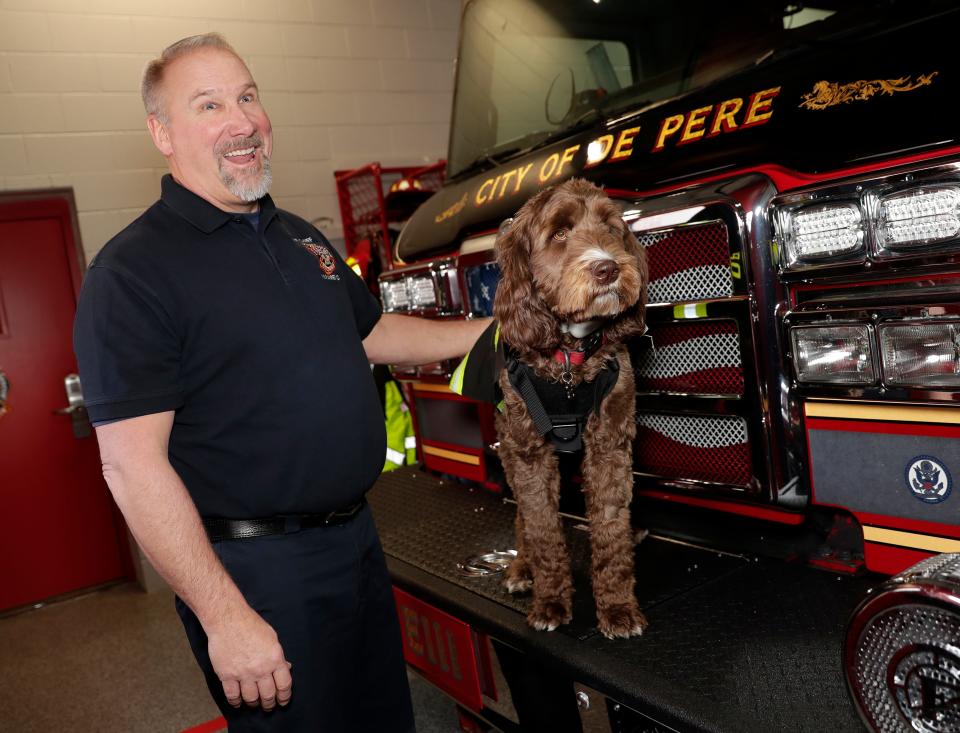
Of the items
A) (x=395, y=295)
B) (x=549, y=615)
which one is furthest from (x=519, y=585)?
(x=395, y=295)

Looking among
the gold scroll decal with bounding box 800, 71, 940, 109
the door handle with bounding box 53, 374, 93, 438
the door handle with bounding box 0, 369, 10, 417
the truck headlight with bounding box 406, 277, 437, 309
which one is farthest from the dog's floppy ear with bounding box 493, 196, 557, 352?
the door handle with bounding box 0, 369, 10, 417

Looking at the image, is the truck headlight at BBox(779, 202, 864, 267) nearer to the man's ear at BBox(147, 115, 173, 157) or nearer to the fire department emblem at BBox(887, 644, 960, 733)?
the fire department emblem at BBox(887, 644, 960, 733)

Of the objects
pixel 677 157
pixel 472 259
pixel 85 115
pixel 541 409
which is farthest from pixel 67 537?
pixel 677 157

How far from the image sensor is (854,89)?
1771 mm

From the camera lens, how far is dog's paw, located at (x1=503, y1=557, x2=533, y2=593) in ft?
7.62

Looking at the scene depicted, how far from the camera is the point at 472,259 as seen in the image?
281 centimetres

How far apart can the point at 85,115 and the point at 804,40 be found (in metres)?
4.81

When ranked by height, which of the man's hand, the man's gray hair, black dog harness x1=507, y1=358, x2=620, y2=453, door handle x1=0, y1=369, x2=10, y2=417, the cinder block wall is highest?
Result: the cinder block wall

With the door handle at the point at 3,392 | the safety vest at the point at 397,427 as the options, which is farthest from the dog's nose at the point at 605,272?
the door handle at the point at 3,392

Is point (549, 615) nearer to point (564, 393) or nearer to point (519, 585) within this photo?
point (519, 585)

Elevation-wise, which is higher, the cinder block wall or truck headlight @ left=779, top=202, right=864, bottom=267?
the cinder block wall

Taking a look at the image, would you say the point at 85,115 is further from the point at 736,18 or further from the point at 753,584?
the point at 753,584

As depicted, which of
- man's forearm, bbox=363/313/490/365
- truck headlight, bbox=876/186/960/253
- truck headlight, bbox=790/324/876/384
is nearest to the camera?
truck headlight, bbox=876/186/960/253

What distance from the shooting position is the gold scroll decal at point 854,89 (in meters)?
1.66
